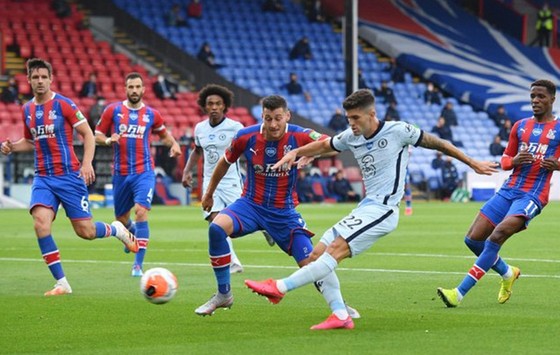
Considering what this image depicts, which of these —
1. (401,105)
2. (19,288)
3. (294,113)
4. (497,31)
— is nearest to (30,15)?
(294,113)

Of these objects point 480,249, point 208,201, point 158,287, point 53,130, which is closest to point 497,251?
point 480,249

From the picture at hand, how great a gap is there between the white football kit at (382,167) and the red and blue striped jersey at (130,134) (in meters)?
5.99

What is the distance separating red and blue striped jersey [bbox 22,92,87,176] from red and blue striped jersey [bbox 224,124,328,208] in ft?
9.27

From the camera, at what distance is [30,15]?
43375mm

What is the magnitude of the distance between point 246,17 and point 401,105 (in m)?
7.42

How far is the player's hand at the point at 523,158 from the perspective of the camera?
38.8 feet

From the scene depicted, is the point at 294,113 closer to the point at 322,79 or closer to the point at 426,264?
the point at 322,79

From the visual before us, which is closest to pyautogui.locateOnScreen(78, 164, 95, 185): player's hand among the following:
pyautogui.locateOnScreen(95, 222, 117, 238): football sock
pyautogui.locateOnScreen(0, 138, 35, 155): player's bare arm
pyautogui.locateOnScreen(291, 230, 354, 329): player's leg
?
pyautogui.locateOnScreen(95, 222, 117, 238): football sock

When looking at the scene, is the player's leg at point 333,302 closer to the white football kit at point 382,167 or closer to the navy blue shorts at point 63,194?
the white football kit at point 382,167

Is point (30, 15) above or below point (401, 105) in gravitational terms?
above

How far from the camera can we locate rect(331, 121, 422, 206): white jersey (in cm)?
1034

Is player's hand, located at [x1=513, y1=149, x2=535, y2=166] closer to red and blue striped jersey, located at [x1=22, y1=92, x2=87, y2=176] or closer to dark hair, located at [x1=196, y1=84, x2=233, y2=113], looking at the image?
dark hair, located at [x1=196, y1=84, x2=233, y2=113]

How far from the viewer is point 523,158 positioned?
11.8m

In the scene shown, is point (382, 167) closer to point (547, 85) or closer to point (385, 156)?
point (385, 156)
